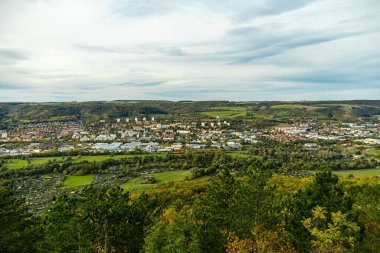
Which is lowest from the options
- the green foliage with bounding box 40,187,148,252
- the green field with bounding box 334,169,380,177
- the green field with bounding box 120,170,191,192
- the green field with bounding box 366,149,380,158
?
the green field with bounding box 120,170,191,192

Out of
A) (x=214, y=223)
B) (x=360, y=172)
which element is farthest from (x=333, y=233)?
(x=360, y=172)

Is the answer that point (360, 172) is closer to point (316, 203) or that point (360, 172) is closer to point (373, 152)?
point (373, 152)

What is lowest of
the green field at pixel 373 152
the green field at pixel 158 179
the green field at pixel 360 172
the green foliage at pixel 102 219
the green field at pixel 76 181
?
the green field at pixel 76 181

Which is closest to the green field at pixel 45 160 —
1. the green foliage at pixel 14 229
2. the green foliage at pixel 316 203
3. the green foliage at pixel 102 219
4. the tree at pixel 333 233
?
the green foliage at pixel 102 219

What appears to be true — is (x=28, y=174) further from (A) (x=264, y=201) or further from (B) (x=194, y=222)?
(A) (x=264, y=201)

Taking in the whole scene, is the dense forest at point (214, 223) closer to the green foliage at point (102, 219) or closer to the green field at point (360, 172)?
the green foliage at point (102, 219)

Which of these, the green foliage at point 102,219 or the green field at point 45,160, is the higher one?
the green foliage at point 102,219

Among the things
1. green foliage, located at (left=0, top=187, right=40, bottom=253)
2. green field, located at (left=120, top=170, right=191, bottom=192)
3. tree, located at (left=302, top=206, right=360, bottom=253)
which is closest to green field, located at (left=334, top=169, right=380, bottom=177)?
green field, located at (left=120, top=170, right=191, bottom=192)

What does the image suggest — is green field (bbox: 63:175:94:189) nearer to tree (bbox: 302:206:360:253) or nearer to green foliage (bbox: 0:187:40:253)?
green foliage (bbox: 0:187:40:253)
